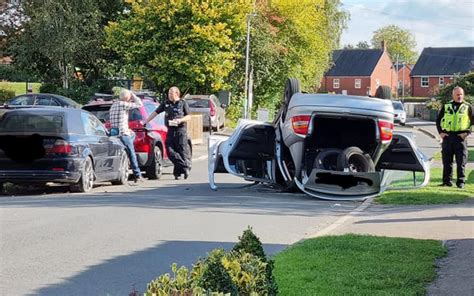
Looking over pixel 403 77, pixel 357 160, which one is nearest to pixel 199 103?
pixel 357 160

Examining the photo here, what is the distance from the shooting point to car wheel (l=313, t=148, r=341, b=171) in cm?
1230

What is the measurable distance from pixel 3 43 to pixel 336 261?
33708mm

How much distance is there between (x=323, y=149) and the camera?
12.7m

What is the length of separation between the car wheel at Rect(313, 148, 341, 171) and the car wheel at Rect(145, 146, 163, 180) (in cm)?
489

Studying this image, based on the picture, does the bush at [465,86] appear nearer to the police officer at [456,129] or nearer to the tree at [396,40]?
the police officer at [456,129]

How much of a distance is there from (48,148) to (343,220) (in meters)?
5.50

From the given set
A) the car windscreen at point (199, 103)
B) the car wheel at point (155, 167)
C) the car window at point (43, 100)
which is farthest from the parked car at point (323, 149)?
the car windscreen at point (199, 103)

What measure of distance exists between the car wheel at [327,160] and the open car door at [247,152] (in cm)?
118

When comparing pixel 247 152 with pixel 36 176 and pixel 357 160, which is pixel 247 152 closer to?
pixel 357 160

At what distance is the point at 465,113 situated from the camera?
14.1 m

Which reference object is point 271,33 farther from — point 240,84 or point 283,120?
point 283,120

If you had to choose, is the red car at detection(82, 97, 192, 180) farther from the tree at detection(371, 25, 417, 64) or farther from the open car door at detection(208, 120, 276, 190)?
the tree at detection(371, 25, 417, 64)

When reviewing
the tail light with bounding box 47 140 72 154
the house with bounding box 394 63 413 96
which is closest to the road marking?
the tail light with bounding box 47 140 72 154

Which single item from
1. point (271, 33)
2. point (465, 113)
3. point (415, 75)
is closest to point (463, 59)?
point (415, 75)
